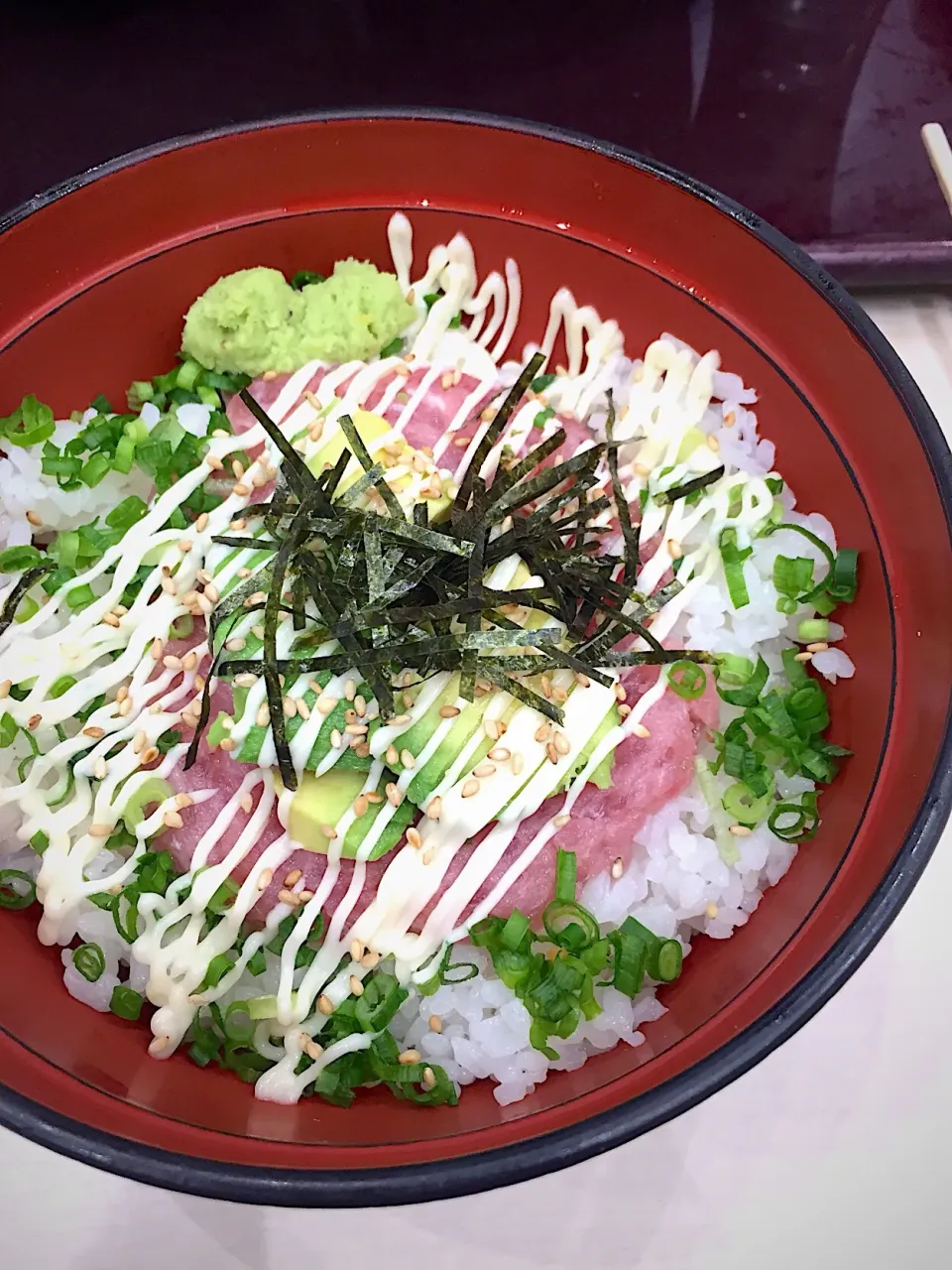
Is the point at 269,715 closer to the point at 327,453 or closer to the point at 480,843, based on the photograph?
the point at 480,843

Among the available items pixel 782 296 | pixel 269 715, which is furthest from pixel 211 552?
pixel 782 296

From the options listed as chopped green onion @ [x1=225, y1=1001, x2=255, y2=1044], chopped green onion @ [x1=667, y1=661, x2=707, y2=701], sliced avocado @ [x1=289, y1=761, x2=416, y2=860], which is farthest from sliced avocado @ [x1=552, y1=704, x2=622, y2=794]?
chopped green onion @ [x1=225, y1=1001, x2=255, y2=1044]

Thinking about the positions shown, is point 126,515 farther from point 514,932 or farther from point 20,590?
point 514,932

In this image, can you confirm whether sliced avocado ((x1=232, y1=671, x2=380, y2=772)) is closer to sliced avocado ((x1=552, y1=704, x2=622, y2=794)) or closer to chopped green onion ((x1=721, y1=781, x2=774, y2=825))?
sliced avocado ((x1=552, y1=704, x2=622, y2=794))

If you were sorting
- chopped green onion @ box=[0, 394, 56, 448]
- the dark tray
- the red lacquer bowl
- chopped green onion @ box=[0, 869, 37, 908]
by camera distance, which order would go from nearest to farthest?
the red lacquer bowl
chopped green onion @ box=[0, 869, 37, 908]
chopped green onion @ box=[0, 394, 56, 448]
the dark tray

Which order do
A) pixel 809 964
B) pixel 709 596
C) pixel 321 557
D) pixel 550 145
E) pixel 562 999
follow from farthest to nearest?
pixel 550 145, pixel 709 596, pixel 321 557, pixel 562 999, pixel 809 964

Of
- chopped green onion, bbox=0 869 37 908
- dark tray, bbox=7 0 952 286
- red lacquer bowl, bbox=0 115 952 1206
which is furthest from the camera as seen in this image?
dark tray, bbox=7 0 952 286
